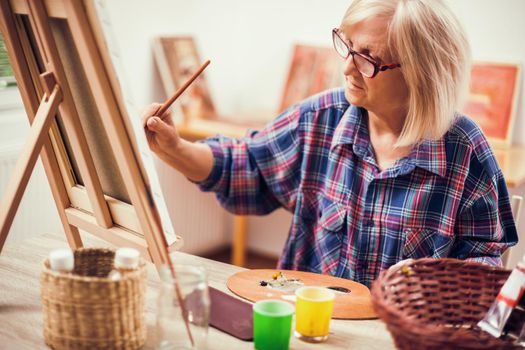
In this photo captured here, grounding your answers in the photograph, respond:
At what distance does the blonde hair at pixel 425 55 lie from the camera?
5.36 feet

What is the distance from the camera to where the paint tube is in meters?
1.15

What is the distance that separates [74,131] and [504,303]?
842 millimetres

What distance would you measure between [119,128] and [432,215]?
868mm

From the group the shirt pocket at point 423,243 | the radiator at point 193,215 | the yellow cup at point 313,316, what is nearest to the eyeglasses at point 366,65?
the shirt pocket at point 423,243

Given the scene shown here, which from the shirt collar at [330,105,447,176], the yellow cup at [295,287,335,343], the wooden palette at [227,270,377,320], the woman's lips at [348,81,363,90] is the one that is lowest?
the wooden palette at [227,270,377,320]

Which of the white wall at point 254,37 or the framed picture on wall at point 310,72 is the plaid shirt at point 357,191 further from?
the framed picture on wall at point 310,72

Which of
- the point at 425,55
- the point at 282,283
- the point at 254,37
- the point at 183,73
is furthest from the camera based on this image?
the point at 254,37

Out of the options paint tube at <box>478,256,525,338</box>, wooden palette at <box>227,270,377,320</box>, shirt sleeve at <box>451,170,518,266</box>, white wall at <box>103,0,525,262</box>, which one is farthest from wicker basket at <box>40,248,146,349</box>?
white wall at <box>103,0,525,262</box>

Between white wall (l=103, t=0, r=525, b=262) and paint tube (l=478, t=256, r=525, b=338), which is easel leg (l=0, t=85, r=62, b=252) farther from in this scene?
white wall (l=103, t=0, r=525, b=262)

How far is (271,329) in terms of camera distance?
45.7 inches

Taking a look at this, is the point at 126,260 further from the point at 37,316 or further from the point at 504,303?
the point at 504,303

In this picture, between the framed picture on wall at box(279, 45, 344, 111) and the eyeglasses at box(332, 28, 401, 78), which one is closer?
the eyeglasses at box(332, 28, 401, 78)

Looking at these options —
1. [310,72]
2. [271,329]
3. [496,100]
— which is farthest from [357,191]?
[310,72]

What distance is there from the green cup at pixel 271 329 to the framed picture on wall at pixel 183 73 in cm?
219
